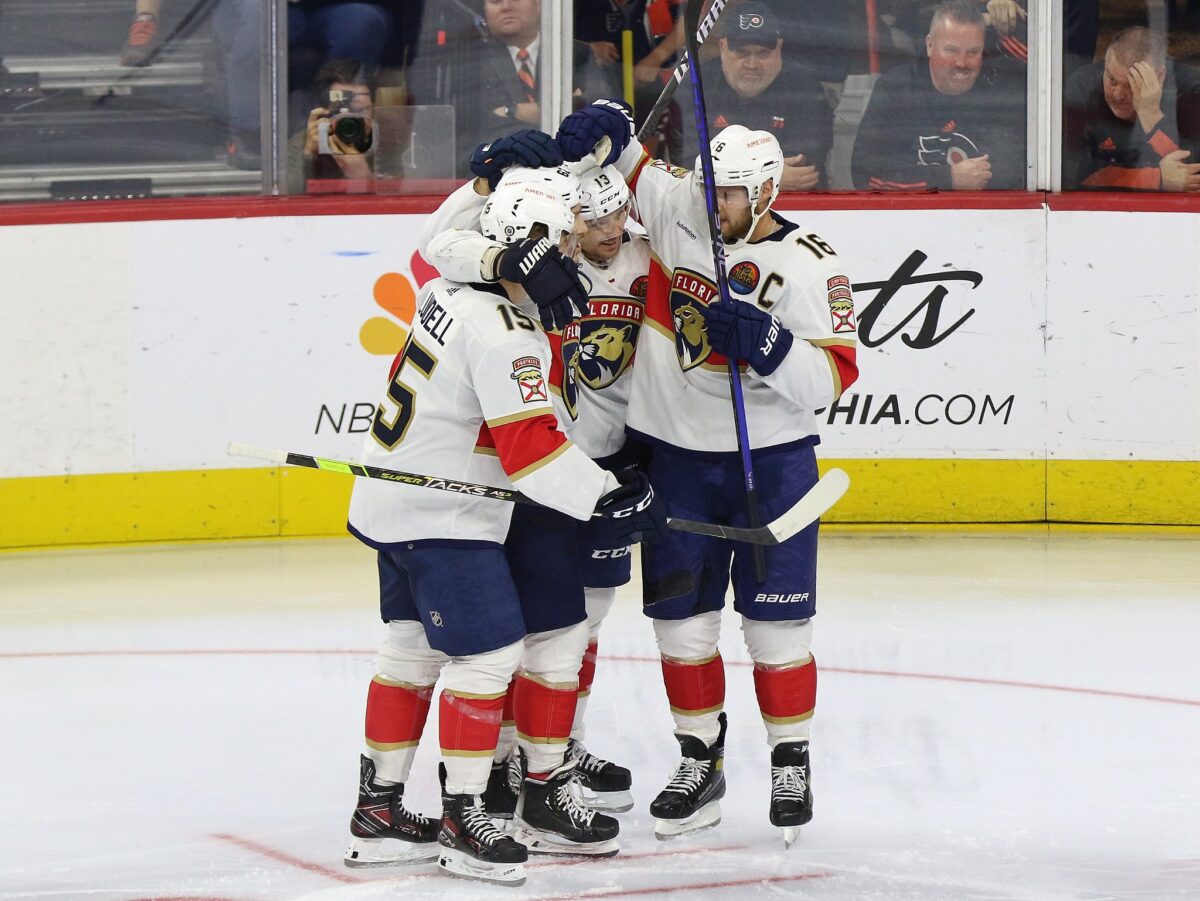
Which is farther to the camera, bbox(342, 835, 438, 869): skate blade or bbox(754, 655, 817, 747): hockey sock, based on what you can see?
bbox(754, 655, 817, 747): hockey sock

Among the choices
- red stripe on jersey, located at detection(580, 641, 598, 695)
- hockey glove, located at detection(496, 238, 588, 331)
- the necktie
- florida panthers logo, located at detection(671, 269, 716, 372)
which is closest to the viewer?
hockey glove, located at detection(496, 238, 588, 331)

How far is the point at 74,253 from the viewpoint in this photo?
5.85 metres

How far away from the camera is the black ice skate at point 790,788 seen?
10.5 ft

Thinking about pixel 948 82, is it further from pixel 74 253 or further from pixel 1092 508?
pixel 74 253

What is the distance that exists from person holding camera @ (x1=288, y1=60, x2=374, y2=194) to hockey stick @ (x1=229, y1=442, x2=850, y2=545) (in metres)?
3.06

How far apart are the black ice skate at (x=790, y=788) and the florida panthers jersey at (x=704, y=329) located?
1.94ft

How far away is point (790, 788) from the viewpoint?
128 inches

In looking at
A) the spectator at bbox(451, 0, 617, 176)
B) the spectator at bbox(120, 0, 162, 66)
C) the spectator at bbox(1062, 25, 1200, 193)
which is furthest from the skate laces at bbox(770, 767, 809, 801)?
the spectator at bbox(120, 0, 162, 66)

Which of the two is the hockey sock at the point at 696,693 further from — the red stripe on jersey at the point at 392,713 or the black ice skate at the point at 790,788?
the red stripe on jersey at the point at 392,713

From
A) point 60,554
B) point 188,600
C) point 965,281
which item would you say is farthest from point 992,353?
point 60,554

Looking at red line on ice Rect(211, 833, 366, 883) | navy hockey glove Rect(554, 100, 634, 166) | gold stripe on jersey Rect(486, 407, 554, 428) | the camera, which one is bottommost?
red line on ice Rect(211, 833, 366, 883)

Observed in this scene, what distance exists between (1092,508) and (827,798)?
9.84 ft

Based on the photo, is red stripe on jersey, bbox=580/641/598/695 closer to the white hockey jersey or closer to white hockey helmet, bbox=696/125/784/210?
the white hockey jersey

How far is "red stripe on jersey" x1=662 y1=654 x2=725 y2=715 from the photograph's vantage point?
339cm
